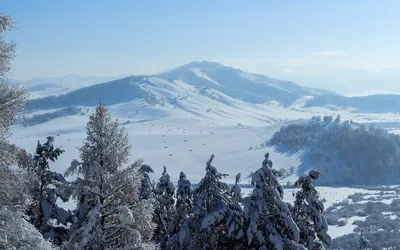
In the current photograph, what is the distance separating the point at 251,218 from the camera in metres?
15.3

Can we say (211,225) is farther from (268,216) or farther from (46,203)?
(46,203)

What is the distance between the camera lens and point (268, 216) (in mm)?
16109

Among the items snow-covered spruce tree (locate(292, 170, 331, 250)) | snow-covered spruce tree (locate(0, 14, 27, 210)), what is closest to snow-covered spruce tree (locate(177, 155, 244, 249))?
snow-covered spruce tree (locate(292, 170, 331, 250))

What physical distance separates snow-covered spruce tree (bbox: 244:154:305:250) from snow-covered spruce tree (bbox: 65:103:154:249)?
18.3 ft

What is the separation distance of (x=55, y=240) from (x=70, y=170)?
6.15 metres

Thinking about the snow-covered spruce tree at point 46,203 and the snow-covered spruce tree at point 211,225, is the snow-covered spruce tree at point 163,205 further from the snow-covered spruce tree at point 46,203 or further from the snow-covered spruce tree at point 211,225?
the snow-covered spruce tree at point 46,203

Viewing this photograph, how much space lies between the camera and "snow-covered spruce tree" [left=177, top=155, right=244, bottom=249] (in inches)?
627

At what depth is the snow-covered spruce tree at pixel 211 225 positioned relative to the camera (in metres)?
15.9

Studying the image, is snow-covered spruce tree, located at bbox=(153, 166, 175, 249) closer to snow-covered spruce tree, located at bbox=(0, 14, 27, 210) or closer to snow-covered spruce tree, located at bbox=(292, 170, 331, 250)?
snow-covered spruce tree, located at bbox=(292, 170, 331, 250)

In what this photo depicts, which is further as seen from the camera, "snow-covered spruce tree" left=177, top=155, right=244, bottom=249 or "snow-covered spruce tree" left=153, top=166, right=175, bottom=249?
"snow-covered spruce tree" left=153, top=166, right=175, bottom=249

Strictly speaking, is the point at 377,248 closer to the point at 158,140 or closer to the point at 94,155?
the point at 94,155

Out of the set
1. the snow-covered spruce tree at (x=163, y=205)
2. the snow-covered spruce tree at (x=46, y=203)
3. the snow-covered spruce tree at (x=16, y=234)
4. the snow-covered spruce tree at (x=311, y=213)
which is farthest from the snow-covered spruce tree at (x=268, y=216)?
the snow-covered spruce tree at (x=16, y=234)

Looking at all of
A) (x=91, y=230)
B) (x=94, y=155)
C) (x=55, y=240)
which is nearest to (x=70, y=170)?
(x=94, y=155)

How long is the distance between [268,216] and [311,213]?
245 cm
